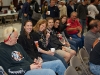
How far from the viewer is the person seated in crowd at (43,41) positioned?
3741 mm

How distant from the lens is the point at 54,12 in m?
7.04

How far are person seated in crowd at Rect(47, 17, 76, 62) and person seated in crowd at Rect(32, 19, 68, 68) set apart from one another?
0.23 metres

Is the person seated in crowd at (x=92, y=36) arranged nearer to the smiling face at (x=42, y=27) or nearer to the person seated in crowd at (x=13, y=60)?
the smiling face at (x=42, y=27)

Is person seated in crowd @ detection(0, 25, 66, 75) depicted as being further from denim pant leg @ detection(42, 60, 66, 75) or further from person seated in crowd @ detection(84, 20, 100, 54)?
person seated in crowd @ detection(84, 20, 100, 54)

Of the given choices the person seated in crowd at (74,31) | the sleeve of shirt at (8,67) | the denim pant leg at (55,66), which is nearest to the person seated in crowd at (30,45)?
the denim pant leg at (55,66)

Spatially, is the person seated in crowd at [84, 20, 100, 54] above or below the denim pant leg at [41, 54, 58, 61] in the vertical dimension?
above

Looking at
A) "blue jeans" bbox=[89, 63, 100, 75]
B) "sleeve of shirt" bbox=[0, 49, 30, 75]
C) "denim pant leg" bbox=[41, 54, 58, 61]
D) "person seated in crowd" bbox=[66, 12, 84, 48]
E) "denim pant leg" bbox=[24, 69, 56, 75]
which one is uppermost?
"sleeve of shirt" bbox=[0, 49, 30, 75]

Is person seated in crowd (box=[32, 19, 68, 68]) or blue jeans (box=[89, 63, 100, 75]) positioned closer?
blue jeans (box=[89, 63, 100, 75])

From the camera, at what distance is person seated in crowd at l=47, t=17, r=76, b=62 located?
4137 millimetres

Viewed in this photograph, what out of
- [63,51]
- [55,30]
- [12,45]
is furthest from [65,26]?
[12,45]

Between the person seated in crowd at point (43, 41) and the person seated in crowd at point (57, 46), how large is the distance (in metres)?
0.23

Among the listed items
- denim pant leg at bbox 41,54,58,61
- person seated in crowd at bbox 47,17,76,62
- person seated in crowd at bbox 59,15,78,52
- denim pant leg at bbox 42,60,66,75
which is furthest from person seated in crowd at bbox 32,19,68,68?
person seated in crowd at bbox 59,15,78,52

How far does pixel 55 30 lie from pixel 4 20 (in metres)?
6.32

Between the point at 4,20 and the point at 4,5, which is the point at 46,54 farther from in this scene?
the point at 4,5
